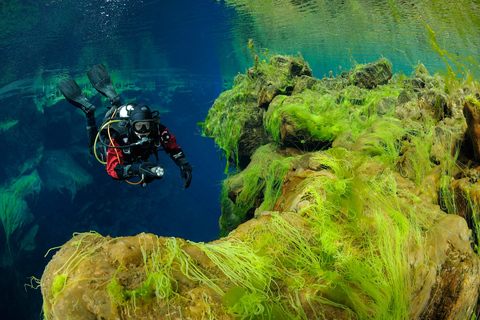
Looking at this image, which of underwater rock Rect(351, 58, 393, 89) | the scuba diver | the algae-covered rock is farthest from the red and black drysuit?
underwater rock Rect(351, 58, 393, 89)

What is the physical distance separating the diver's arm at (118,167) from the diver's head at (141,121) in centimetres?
66

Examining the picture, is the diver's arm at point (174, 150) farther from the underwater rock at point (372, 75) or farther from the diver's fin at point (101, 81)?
the underwater rock at point (372, 75)

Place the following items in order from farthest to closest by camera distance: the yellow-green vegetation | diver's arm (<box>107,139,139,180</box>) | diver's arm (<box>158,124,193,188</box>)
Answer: diver's arm (<box>158,124,193,188</box>)
diver's arm (<box>107,139,139,180</box>)
the yellow-green vegetation

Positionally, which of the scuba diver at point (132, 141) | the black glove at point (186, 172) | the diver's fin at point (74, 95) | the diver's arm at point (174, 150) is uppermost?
the diver's fin at point (74, 95)

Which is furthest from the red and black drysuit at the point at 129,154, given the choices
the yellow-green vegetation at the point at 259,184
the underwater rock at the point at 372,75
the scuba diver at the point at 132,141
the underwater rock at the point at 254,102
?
the underwater rock at the point at 372,75

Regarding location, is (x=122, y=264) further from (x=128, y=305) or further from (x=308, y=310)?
(x=308, y=310)

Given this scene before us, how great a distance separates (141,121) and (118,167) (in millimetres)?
1202

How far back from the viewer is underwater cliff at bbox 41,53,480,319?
1578mm

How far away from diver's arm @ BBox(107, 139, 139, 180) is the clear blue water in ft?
5.87

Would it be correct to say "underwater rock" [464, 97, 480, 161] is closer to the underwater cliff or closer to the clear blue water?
the underwater cliff

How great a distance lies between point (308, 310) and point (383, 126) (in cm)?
290

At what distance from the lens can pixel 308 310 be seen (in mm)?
1691

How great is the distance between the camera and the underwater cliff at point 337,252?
5.18 feet

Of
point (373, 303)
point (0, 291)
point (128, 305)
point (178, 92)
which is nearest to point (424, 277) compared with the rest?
point (373, 303)
